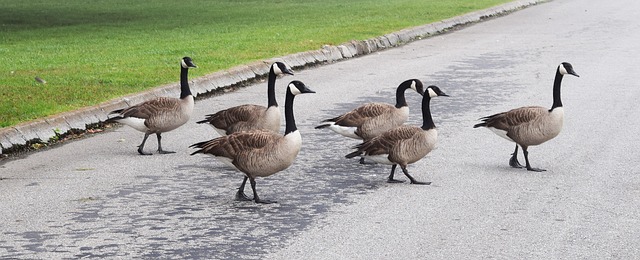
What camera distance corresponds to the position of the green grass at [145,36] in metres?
14.8

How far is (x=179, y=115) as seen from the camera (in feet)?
36.0

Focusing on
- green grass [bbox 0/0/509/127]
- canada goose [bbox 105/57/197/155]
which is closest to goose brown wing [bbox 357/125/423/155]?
canada goose [bbox 105/57/197/155]

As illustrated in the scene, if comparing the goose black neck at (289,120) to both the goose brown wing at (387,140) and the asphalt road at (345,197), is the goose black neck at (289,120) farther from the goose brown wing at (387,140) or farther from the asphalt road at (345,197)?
the goose brown wing at (387,140)

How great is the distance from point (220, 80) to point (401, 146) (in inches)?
277

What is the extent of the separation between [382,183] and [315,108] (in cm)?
457

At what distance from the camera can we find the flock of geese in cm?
870

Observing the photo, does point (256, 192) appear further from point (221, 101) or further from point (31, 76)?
point (31, 76)

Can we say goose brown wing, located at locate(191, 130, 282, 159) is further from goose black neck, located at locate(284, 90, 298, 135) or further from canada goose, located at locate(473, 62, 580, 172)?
canada goose, located at locate(473, 62, 580, 172)

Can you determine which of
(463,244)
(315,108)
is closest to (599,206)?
(463,244)

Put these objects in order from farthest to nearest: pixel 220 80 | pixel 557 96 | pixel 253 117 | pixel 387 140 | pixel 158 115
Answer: pixel 220 80 → pixel 158 115 → pixel 253 117 → pixel 557 96 → pixel 387 140

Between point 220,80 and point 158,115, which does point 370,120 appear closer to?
point 158,115

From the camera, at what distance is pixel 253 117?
1047 centimetres

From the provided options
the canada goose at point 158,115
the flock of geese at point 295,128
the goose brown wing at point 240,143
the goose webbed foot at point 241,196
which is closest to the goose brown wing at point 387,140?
the flock of geese at point 295,128

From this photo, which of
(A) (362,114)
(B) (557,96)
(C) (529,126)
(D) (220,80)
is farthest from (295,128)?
(D) (220,80)
